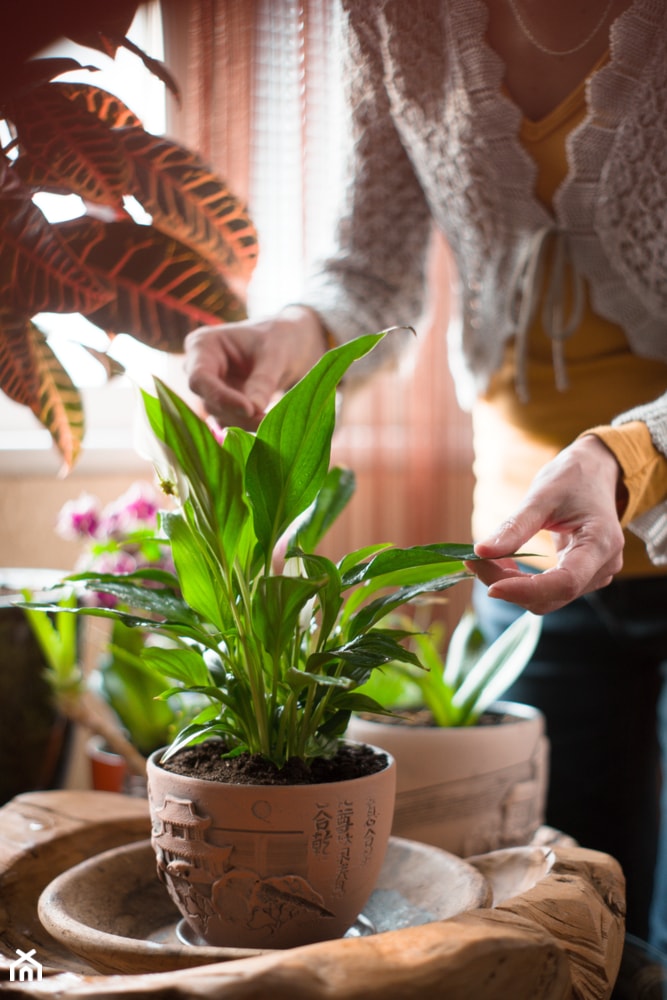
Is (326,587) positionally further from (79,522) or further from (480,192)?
(79,522)

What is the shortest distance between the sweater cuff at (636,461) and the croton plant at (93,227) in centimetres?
31

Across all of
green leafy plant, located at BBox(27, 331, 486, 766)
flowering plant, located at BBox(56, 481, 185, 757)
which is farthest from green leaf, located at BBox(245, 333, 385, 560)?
flowering plant, located at BBox(56, 481, 185, 757)

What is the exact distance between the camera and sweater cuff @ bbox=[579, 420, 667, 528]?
541 mm

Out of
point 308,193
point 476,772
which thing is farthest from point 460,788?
point 308,193

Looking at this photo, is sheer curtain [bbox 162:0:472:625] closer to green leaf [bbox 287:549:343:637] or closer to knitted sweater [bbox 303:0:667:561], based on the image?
knitted sweater [bbox 303:0:667:561]

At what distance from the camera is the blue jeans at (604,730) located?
89cm

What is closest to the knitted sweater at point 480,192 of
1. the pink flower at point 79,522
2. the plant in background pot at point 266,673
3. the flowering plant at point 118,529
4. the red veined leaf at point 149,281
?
the red veined leaf at point 149,281

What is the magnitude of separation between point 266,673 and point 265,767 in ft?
0.17

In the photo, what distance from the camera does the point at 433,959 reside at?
0.38 m

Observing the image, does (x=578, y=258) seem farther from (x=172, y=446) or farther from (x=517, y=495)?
(x=172, y=446)

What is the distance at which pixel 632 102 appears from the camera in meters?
0.61

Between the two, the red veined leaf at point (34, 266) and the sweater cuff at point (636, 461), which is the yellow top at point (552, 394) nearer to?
the sweater cuff at point (636, 461)

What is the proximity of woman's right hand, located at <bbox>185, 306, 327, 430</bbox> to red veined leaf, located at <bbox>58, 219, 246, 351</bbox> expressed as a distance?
3 centimetres

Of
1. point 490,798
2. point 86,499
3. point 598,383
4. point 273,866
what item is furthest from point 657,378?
point 86,499
